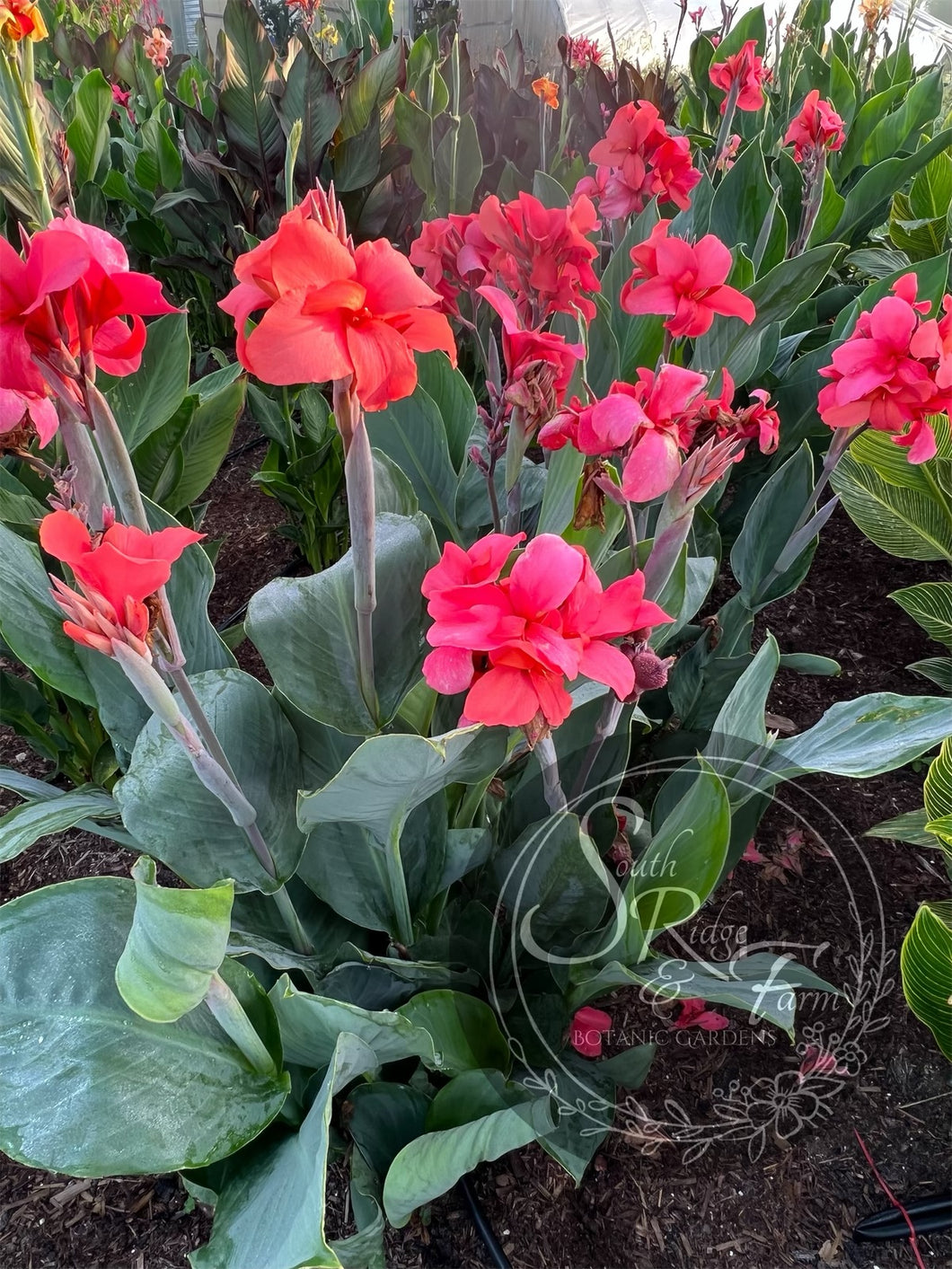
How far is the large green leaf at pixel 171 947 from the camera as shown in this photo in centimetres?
38

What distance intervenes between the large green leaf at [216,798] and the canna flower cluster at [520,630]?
0.27 metres

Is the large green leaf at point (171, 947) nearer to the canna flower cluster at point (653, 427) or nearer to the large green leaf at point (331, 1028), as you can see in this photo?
the large green leaf at point (331, 1028)

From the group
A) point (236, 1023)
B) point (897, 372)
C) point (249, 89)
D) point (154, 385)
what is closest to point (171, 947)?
point (236, 1023)

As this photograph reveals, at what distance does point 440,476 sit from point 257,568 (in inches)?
32.1

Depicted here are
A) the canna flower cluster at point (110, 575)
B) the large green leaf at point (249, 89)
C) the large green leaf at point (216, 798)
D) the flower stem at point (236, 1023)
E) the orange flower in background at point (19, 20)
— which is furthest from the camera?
the large green leaf at point (249, 89)

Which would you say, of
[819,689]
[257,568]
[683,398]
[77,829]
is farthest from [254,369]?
[257,568]

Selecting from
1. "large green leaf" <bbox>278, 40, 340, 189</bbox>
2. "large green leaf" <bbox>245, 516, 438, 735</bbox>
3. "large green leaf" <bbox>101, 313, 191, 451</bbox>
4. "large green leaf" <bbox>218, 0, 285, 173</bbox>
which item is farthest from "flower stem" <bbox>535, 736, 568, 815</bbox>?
"large green leaf" <bbox>218, 0, 285, 173</bbox>

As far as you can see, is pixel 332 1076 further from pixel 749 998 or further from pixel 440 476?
pixel 440 476

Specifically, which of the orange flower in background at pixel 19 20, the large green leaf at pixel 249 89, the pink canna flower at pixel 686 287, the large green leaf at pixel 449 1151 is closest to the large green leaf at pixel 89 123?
the large green leaf at pixel 249 89

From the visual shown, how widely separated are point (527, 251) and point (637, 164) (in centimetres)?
33

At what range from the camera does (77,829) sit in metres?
1.11

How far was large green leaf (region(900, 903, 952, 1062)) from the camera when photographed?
67cm

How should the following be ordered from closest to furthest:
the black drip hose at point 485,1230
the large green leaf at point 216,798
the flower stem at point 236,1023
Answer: the flower stem at point 236,1023
the large green leaf at point 216,798
the black drip hose at point 485,1230

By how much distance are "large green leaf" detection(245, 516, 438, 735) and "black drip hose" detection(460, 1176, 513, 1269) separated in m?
0.43
